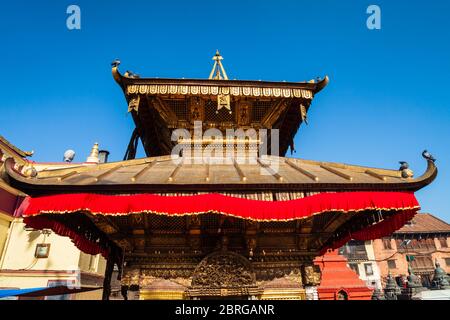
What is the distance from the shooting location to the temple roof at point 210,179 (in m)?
5.23

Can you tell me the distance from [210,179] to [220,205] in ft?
2.46

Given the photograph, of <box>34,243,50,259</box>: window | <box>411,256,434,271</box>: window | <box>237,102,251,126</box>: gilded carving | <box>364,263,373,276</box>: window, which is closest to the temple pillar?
<box>237,102,251,126</box>: gilded carving

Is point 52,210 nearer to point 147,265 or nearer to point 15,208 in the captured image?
point 147,265

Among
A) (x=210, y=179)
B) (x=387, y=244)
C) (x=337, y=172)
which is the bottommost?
(x=210, y=179)

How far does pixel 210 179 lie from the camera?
5566mm

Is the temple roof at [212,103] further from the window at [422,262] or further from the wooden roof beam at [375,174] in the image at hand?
the window at [422,262]

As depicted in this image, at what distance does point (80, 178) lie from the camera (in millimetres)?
5645

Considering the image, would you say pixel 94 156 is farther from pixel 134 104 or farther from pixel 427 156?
pixel 427 156

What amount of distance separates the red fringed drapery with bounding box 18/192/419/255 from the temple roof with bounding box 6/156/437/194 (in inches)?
7.0

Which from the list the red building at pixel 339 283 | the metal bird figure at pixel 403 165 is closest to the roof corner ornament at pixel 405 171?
the metal bird figure at pixel 403 165

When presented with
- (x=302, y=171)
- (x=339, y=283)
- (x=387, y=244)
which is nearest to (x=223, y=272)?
(x=302, y=171)
